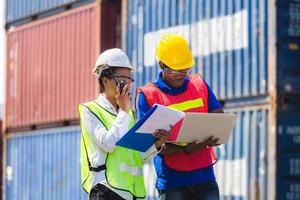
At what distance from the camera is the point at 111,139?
4.56 metres

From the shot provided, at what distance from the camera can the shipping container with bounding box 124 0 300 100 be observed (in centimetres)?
1007

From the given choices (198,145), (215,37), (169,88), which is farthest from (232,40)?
(198,145)

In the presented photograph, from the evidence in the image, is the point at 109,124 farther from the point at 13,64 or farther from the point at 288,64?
the point at 13,64

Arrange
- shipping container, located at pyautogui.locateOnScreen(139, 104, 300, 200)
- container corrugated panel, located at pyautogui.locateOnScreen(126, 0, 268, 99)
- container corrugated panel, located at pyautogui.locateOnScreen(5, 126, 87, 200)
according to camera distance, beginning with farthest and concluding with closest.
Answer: container corrugated panel, located at pyautogui.locateOnScreen(5, 126, 87, 200), container corrugated panel, located at pyautogui.locateOnScreen(126, 0, 268, 99), shipping container, located at pyautogui.locateOnScreen(139, 104, 300, 200)

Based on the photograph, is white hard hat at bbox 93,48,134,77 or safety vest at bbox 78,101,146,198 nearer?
safety vest at bbox 78,101,146,198

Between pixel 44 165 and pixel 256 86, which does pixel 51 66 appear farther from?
pixel 256 86

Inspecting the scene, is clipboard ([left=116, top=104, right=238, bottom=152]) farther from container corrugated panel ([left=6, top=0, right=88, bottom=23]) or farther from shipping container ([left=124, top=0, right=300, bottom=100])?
container corrugated panel ([left=6, top=0, right=88, bottom=23])

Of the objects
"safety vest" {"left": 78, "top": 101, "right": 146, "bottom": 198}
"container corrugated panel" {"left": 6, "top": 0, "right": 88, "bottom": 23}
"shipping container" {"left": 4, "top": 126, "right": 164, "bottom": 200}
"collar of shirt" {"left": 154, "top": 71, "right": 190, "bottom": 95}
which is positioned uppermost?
"container corrugated panel" {"left": 6, "top": 0, "right": 88, "bottom": 23}

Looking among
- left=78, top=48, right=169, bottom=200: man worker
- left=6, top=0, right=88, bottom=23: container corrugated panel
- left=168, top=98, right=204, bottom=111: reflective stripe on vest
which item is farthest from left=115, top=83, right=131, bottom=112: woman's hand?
left=6, top=0, right=88, bottom=23: container corrugated panel

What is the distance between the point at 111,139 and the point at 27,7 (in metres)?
12.2

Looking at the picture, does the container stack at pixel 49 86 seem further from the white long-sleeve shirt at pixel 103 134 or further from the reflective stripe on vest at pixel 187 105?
the white long-sleeve shirt at pixel 103 134

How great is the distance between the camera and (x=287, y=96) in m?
9.98

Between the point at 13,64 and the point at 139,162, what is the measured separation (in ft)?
41.7

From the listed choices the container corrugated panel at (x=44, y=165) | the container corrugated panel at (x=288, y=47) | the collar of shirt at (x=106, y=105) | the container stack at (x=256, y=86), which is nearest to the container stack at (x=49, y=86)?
the container corrugated panel at (x=44, y=165)
